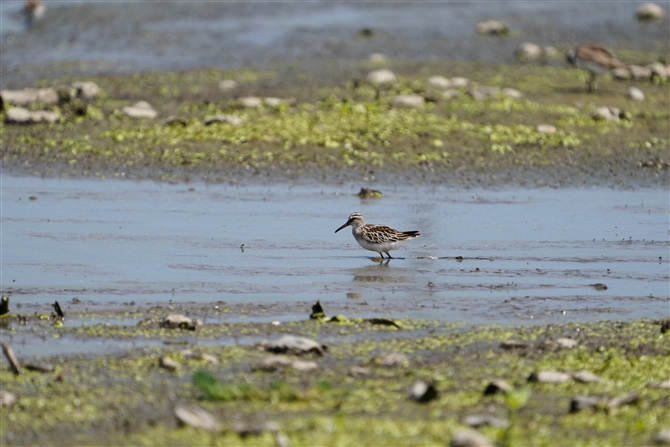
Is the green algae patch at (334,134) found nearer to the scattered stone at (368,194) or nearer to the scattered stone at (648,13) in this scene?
the scattered stone at (368,194)

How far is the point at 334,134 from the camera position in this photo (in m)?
17.3

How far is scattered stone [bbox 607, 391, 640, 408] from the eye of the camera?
7020mm

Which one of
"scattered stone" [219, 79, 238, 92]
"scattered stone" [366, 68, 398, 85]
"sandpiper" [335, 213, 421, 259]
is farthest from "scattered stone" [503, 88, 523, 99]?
"sandpiper" [335, 213, 421, 259]

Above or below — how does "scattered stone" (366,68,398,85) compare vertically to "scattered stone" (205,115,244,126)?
below

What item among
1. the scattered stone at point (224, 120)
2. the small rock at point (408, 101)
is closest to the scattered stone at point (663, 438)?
the scattered stone at point (224, 120)

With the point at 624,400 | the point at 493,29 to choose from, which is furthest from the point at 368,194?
the point at 493,29

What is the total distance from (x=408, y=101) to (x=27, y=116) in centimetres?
637

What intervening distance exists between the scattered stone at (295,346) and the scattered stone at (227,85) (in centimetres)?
1309

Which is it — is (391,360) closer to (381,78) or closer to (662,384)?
(662,384)

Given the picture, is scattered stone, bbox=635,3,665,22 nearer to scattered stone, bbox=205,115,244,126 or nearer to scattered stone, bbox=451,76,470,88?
scattered stone, bbox=451,76,470,88

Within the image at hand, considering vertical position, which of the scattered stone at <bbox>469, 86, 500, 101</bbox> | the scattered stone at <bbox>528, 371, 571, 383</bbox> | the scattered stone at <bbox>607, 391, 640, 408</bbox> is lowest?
the scattered stone at <bbox>469, 86, 500, 101</bbox>

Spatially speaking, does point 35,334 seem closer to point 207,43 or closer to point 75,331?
Answer: point 75,331

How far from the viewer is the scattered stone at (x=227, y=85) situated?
20922 mm

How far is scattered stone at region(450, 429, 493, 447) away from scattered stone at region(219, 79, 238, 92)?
15.3 metres
